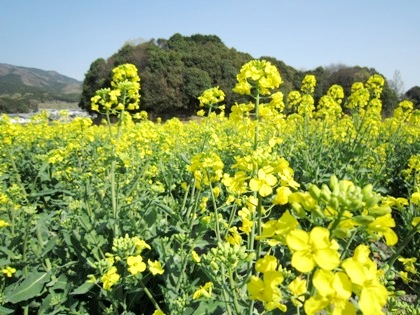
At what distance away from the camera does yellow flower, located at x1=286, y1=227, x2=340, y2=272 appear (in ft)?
2.83

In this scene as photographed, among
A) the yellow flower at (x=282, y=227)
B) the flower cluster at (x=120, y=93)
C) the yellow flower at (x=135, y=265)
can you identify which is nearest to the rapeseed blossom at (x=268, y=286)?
the yellow flower at (x=282, y=227)

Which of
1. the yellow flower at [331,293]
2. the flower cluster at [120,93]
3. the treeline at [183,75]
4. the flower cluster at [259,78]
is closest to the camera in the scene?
the yellow flower at [331,293]

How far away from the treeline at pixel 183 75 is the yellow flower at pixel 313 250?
1159 inches

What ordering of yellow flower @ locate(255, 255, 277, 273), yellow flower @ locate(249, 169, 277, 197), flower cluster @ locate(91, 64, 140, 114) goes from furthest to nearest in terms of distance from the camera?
flower cluster @ locate(91, 64, 140, 114)
yellow flower @ locate(249, 169, 277, 197)
yellow flower @ locate(255, 255, 277, 273)

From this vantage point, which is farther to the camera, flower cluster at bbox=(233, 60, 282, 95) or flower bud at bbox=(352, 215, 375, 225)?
flower cluster at bbox=(233, 60, 282, 95)

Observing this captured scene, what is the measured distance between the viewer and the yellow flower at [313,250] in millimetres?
863

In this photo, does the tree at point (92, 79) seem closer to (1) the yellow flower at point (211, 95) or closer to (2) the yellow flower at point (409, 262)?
(1) the yellow flower at point (211, 95)

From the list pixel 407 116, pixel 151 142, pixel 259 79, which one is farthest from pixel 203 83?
pixel 259 79

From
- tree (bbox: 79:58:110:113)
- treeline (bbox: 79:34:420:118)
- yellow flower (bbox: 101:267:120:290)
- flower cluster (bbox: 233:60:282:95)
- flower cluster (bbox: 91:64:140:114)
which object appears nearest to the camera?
yellow flower (bbox: 101:267:120:290)

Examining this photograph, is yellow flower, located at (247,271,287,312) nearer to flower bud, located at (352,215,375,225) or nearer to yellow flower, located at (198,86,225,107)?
flower bud, located at (352,215,375,225)

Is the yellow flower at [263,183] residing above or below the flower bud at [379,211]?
below

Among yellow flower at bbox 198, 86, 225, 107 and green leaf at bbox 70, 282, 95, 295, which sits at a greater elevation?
yellow flower at bbox 198, 86, 225, 107

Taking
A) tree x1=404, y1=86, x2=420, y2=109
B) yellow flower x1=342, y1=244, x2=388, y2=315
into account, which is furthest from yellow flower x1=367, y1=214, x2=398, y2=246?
tree x1=404, y1=86, x2=420, y2=109

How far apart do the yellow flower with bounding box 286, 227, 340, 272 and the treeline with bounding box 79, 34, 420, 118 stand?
29.4 meters
